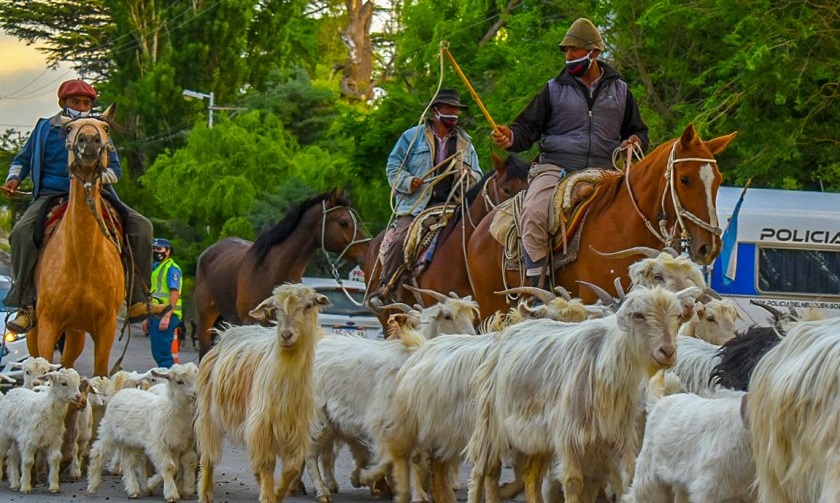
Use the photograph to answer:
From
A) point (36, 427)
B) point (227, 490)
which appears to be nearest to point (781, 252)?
point (227, 490)

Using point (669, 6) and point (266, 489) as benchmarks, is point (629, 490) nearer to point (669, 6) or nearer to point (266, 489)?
point (266, 489)

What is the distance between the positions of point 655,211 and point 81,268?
5.14m

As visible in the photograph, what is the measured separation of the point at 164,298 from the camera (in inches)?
910

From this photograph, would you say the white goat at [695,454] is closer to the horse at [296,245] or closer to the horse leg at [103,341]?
the horse leg at [103,341]

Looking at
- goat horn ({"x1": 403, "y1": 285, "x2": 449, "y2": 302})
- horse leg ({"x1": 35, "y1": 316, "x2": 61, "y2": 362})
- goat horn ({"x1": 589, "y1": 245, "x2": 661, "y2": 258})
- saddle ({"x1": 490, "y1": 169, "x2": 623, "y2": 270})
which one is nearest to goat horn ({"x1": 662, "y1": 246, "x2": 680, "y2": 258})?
goat horn ({"x1": 589, "y1": 245, "x2": 661, "y2": 258})

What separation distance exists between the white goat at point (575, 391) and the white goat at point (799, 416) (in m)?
2.60

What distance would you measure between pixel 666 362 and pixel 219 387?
424 cm

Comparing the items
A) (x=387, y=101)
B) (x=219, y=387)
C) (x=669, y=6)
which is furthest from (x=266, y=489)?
(x=387, y=101)

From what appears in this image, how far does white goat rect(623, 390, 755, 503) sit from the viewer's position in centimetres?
843

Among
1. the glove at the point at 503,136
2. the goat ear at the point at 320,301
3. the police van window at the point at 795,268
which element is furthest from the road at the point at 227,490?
the police van window at the point at 795,268

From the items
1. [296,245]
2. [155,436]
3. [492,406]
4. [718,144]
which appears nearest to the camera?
[492,406]

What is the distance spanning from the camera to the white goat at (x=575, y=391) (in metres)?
9.58

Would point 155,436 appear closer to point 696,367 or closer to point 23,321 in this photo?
point 23,321

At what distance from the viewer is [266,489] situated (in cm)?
1149
